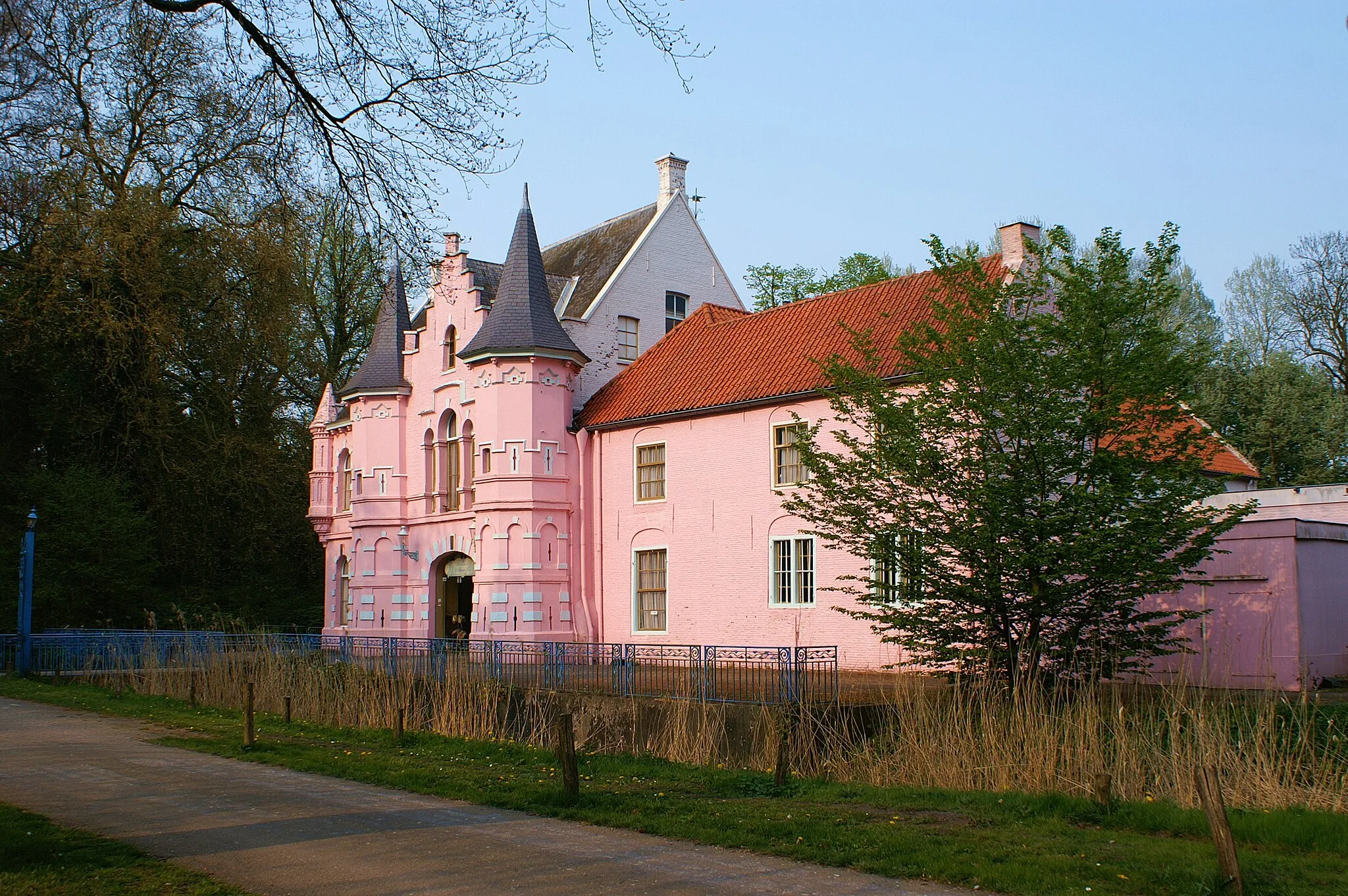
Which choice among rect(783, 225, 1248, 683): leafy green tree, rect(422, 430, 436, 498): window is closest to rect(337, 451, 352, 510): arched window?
rect(422, 430, 436, 498): window

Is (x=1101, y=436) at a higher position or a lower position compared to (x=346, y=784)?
higher

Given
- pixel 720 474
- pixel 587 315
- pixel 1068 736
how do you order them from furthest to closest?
pixel 587 315 < pixel 720 474 < pixel 1068 736

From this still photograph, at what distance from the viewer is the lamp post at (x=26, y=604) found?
80.8ft

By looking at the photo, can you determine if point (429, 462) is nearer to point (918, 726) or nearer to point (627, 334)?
point (627, 334)

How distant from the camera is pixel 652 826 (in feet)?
29.9

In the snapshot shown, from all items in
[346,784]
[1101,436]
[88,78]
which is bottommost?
[346,784]

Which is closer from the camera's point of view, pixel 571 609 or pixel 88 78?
pixel 88 78

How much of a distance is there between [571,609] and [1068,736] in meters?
18.7

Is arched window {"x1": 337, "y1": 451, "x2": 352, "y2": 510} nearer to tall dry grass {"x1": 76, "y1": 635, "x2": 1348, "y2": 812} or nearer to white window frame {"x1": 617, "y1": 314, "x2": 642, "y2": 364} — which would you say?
white window frame {"x1": 617, "y1": 314, "x2": 642, "y2": 364}

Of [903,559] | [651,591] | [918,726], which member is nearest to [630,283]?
[651,591]

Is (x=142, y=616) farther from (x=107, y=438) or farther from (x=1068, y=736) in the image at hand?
(x=1068, y=736)

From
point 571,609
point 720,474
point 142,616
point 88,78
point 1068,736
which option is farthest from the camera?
point 142,616

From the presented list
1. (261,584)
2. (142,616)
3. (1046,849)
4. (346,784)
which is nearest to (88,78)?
(346,784)

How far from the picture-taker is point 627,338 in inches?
1261
